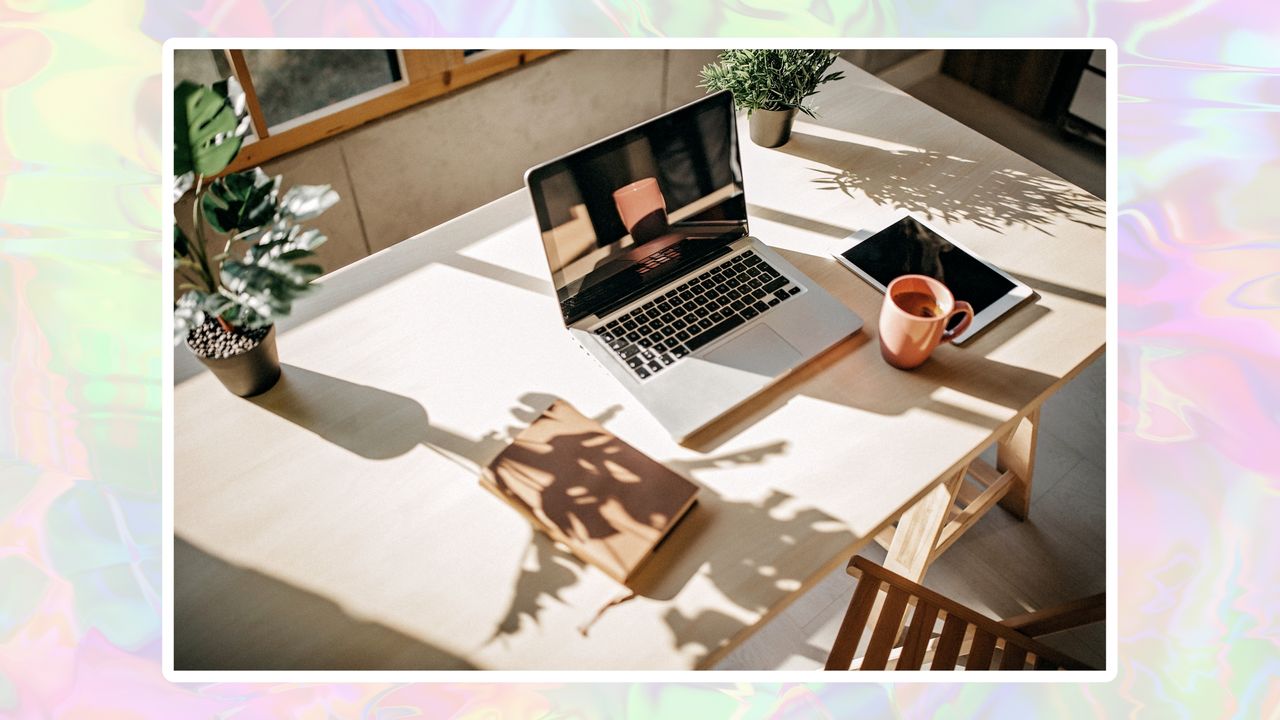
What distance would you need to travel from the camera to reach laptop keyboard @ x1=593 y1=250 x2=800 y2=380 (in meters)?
1.15

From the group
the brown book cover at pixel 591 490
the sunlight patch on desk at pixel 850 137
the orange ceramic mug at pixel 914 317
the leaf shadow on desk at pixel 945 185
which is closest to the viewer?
the brown book cover at pixel 591 490

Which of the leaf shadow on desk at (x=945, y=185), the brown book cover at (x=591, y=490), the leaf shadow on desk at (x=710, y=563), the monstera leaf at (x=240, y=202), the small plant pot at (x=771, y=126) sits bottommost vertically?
the leaf shadow on desk at (x=710, y=563)

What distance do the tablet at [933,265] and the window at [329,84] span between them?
104 cm

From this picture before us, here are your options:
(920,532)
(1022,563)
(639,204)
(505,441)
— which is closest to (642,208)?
(639,204)

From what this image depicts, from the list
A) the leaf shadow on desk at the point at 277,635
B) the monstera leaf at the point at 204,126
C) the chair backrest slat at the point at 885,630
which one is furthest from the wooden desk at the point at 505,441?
the monstera leaf at the point at 204,126

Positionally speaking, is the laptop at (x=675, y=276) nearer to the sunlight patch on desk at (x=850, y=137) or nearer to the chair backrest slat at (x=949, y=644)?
the sunlight patch on desk at (x=850, y=137)

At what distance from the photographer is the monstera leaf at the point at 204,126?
35.0 inches

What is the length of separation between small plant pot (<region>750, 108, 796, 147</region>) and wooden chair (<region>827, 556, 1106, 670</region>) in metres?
0.73

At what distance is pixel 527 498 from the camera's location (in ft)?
3.30

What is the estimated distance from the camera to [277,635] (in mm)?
926

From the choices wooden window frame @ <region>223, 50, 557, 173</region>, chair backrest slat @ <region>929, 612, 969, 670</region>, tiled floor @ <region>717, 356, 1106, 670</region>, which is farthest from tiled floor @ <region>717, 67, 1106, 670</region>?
wooden window frame @ <region>223, 50, 557, 173</region>
